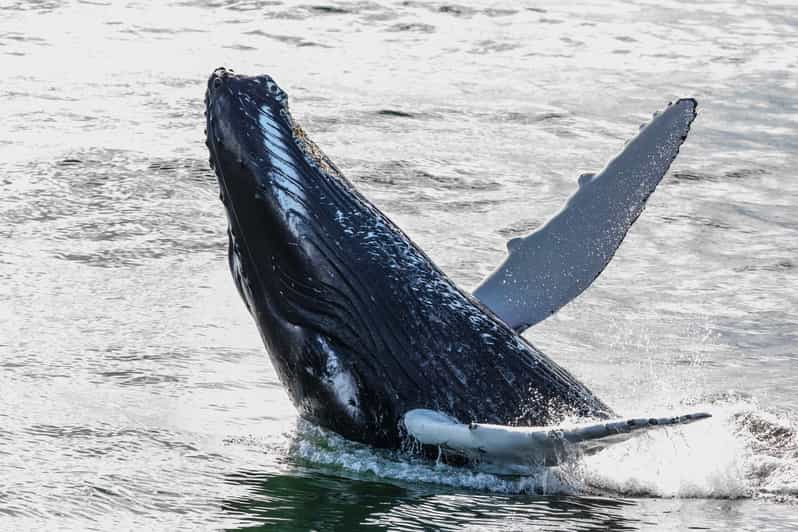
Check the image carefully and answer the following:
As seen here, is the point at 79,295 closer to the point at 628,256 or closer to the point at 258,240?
the point at 258,240

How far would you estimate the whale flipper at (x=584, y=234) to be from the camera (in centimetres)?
957

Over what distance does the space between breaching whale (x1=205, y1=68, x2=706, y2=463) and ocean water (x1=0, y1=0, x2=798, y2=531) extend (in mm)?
325

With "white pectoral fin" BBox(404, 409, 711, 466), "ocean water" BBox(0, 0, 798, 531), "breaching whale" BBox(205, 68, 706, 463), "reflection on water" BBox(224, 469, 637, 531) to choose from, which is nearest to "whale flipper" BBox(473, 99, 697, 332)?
"breaching whale" BBox(205, 68, 706, 463)

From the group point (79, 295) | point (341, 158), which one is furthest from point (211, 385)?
point (341, 158)

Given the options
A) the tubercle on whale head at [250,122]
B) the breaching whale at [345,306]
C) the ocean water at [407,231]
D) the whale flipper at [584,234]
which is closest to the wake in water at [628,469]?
the ocean water at [407,231]

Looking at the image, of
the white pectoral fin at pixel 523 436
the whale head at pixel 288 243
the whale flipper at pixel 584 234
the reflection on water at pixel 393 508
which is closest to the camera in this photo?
the white pectoral fin at pixel 523 436

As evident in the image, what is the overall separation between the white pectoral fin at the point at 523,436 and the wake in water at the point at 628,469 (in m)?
0.18

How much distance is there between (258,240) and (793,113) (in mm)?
13545

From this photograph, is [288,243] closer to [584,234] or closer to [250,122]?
[250,122]

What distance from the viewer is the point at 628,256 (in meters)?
14.2

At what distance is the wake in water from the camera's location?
8305mm

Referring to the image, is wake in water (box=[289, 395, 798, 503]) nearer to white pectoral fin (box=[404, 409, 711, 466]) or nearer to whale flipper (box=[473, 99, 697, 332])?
white pectoral fin (box=[404, 409, 711, 466])

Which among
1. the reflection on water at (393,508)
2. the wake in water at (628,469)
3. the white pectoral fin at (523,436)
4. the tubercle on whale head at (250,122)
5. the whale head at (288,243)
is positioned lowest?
the reflection on water at (393,508)

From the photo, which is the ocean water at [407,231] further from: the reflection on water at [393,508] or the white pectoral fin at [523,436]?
the white pectoral fin at [523,436]
